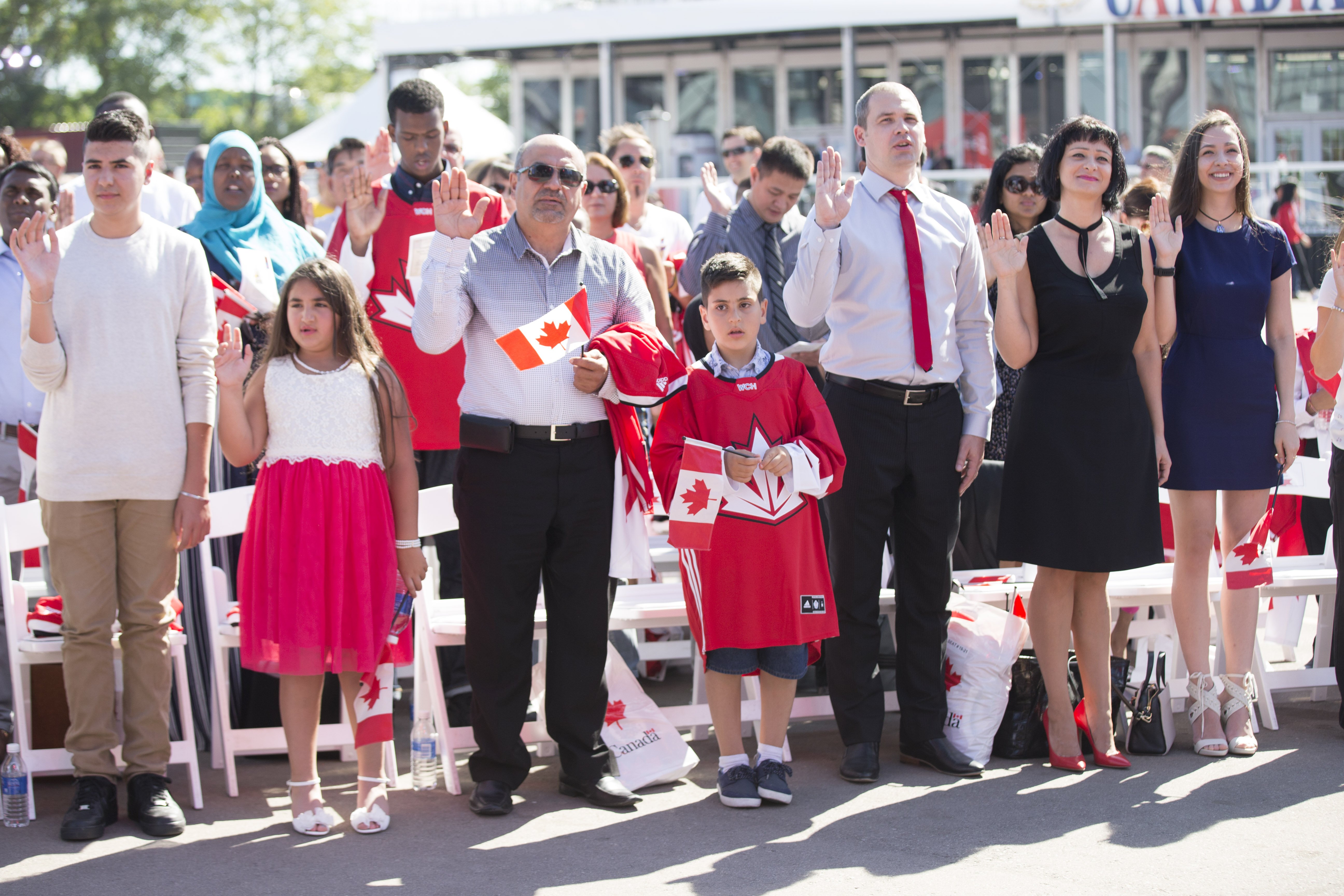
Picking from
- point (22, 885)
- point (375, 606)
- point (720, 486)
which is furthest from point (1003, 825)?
point (22, 885)

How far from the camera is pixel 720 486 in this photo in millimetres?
4188

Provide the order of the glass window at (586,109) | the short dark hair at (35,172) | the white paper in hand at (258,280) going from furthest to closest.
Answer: the glass window at (586,109) < the short dark hair at (35,172) < the white paper in hand at (258,280)

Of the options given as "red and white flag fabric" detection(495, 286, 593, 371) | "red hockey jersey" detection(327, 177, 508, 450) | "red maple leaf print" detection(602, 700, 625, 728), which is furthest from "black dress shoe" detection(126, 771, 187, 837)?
"red and white flag fabric" detection(495, 286, 593, 371)

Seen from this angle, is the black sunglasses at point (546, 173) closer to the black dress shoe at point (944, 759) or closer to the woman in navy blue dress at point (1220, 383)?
the woman in navy blue dress at point (1220, 383)

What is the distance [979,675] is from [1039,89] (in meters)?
17.4

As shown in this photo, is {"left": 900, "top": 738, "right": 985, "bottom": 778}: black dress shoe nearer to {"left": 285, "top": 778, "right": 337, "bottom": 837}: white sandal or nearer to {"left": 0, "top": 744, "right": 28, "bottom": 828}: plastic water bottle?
{"left": 285, "top": 778, "right": 337, "bottom": 837}: white sandal

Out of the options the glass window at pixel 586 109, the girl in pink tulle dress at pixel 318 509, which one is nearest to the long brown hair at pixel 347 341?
the girl in pink tulle dress at pixel 318 509

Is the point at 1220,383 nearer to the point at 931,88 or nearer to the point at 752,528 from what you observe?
the point at 752,528

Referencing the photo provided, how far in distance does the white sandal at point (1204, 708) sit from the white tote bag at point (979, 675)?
65 cm

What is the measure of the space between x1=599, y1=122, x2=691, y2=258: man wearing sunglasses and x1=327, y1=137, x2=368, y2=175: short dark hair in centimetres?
142

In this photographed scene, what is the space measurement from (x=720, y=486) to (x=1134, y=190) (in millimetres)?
2876

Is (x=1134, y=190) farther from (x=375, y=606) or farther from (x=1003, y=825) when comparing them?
A: (x=375, y=606)

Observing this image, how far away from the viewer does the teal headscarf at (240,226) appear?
502cm

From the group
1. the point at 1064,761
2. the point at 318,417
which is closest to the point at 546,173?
the point at 318,417
